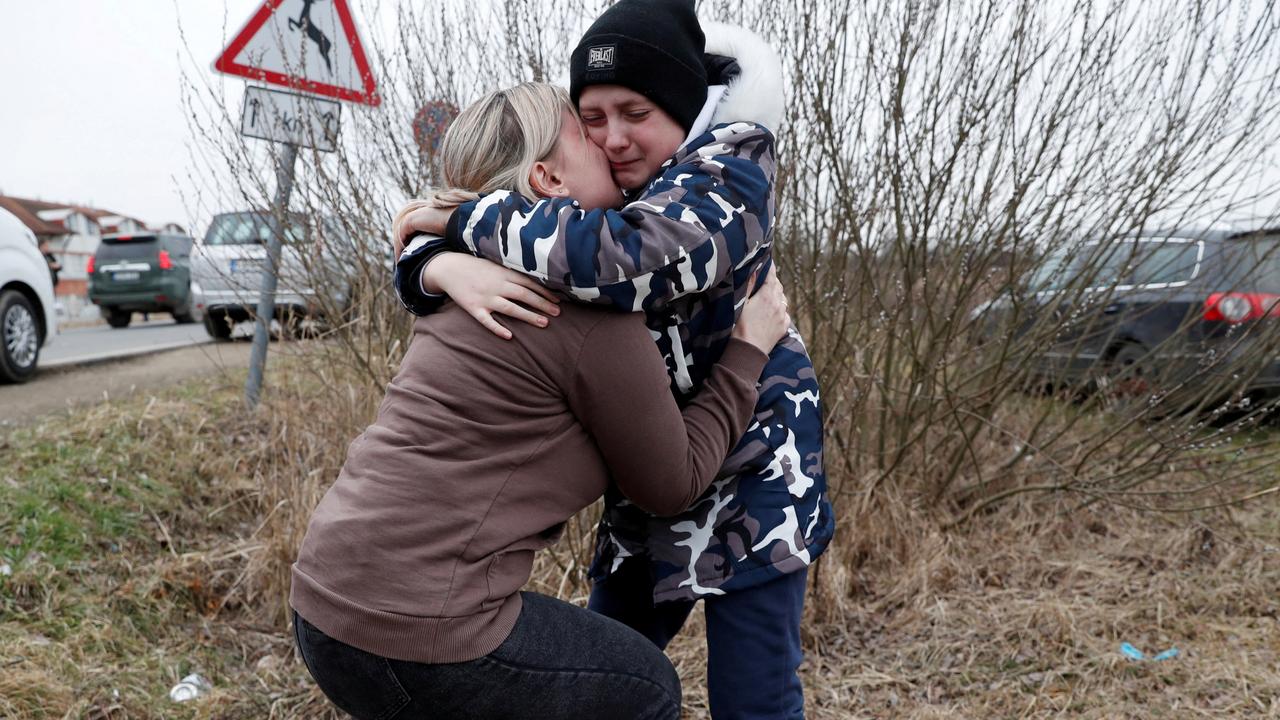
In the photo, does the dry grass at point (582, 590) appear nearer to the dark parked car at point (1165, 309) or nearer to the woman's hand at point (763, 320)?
the dark parked car at point (1165, 309)

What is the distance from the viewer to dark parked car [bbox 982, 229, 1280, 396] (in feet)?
13.3

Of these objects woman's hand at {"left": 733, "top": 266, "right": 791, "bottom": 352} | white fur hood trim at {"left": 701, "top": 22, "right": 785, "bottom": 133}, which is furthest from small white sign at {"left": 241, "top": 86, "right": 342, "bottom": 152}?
woman's hand at {"left": 733, "top": 266, "right": 791, "bottom": 352}

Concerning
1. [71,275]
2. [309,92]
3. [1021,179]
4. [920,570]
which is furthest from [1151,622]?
[71,275]

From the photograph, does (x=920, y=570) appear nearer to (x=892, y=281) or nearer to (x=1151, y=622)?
(x=1151, y=622)

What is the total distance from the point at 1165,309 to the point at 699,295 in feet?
12.7

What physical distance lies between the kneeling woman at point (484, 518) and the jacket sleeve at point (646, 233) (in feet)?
0.19

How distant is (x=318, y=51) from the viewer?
3684 mm

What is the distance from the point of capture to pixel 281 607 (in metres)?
3.46

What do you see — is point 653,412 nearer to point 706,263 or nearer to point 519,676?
point 706,263

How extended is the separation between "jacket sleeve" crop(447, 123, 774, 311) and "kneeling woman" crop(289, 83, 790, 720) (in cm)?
6

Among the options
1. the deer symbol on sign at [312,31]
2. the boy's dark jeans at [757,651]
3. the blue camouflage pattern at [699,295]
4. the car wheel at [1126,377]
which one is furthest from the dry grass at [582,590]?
the blue camouflage pattern at [699,295]

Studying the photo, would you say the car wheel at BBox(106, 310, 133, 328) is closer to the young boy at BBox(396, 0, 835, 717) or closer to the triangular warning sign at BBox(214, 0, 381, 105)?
the triangular warning sign at BBox(214, 0, 381, 105)

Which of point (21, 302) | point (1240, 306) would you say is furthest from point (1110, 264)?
point (21, 302)

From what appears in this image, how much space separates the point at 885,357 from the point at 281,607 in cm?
272
